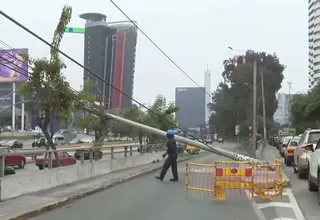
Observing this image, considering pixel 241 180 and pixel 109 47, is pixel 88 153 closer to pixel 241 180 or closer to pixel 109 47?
pixel 109 47

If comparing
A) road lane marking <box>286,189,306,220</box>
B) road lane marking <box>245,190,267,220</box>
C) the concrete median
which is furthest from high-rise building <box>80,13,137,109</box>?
road lane marking <box>245,190,267,220</box>

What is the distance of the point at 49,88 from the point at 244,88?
64.4m

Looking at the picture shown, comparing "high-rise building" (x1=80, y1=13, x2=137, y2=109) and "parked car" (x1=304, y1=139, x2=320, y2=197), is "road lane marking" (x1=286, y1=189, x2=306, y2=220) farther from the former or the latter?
"high-rise building" (x1=80, y1=13, x2=137, y2=109)

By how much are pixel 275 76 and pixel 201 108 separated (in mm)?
46983

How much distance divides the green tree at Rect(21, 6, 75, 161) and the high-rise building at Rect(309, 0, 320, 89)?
139151 mm

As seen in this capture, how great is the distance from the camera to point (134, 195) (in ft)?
42.4

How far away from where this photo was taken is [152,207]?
35.2 feet

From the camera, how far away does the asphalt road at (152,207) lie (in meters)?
9.54

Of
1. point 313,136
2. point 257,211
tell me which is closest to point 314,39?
point 313,136

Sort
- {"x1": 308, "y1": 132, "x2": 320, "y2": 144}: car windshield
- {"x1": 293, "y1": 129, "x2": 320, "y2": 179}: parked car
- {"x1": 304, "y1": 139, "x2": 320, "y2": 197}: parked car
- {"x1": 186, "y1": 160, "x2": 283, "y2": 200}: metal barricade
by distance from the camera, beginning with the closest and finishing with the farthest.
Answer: {"x1": 304, "y1": 139, "x2": 320, "y2": 197}: parked car → {"x1": 186, "y1": 160, "x2": 283, "y2": 200}: metal barricade → {"x1": 293, "y1": 129, "x2": 320, "y2": 179}: parked car → {"x1": 308, "y1": 132, "x2": 320, "y2": 144}: car windshield

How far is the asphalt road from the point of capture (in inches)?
376

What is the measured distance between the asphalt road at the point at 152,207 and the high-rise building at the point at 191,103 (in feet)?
66.3

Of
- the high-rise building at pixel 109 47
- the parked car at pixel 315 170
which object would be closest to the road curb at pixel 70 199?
the high-rise building at pixel 109 47

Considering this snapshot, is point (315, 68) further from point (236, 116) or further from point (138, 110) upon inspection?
point (138, 110)
